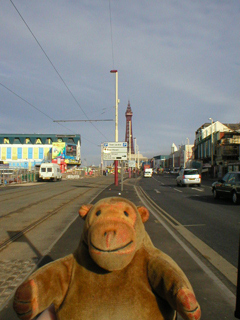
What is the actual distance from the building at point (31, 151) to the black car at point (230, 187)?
64.9 metres

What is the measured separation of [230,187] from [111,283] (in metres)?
14.2

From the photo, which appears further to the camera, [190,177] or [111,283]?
[190,177]

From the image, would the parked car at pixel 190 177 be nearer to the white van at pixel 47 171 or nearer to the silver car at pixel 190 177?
the silver car at pixel 190 177

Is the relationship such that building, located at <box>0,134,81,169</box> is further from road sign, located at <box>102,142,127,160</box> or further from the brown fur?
the brown fur

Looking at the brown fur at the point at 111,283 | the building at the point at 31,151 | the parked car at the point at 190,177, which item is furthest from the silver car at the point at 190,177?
the building at the point at 31,151

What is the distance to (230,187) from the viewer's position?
14969 mm

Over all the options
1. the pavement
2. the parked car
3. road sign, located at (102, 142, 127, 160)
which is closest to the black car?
the pavement

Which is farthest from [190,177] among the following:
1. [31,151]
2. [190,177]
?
[31,151]

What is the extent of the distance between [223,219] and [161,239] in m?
3.80

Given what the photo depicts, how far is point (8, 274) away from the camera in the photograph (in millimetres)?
4672

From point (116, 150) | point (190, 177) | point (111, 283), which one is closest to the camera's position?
point (111, 283)

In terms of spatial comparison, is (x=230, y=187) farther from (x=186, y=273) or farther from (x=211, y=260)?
(x=186, y=273)

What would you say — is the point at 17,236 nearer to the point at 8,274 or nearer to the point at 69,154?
the point at 8,274

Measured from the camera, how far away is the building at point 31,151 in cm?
7931
